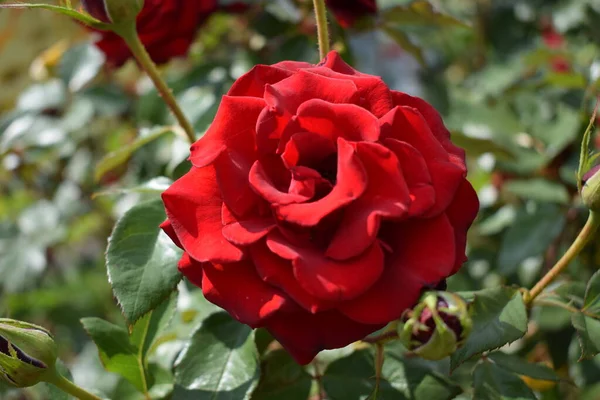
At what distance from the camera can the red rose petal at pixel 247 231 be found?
490 millimetres

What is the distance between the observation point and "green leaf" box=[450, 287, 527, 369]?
0.59 meters

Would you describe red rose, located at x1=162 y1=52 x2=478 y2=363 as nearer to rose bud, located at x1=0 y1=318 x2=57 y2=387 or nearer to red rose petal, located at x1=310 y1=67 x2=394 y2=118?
red rose petal, located at x1=310 y1=67 x2=394 y2=118

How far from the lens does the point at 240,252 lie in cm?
50

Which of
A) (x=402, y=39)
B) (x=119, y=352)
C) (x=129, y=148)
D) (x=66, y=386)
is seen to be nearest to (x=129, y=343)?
(x=119, y=352)

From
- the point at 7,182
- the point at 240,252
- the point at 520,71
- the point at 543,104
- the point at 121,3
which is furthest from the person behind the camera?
the point at 7,182

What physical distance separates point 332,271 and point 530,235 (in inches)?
24.9

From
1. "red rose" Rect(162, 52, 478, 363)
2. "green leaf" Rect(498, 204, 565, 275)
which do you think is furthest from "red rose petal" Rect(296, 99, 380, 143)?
"green leaf" Rect(498, 204, 565, 275)

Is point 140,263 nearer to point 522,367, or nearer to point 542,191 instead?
point 522,367

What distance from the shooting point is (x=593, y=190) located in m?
0.59

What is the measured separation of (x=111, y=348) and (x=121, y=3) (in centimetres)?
36

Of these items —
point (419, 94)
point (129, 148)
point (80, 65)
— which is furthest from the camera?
point (419, 94)

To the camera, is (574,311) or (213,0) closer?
(574,311)

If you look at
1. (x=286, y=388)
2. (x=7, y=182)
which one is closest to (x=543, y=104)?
(x=286, y=388)

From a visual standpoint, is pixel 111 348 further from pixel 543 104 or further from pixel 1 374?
pixel 543 104
